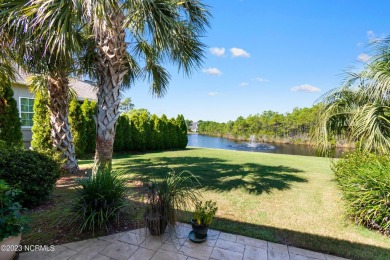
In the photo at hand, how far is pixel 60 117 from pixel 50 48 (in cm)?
347

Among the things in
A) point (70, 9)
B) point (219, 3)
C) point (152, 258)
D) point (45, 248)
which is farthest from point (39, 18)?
point (219, 3)

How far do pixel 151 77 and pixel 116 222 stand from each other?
518 centimetres

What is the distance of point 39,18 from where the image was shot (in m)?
3.24

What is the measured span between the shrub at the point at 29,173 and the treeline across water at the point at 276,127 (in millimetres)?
40231

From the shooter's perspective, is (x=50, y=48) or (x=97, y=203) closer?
(x=97, y=203)

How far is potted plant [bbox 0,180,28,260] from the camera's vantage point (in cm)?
220

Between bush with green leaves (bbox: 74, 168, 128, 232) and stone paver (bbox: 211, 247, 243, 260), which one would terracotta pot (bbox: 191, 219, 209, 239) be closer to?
stone paver (bbox: 211, 247, 243, 260)

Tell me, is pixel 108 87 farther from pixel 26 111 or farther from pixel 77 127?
pixel 26 111

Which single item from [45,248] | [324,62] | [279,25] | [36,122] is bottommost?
[45,248]

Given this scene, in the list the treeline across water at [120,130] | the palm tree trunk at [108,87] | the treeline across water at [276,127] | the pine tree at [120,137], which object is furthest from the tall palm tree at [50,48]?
the treeline across water at [276,127]

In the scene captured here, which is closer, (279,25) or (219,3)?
(219,3)

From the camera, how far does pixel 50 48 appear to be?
3930 mm

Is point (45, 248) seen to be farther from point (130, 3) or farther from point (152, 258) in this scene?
point (130, 3)

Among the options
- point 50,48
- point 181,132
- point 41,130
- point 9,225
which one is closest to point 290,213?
point 9,225
